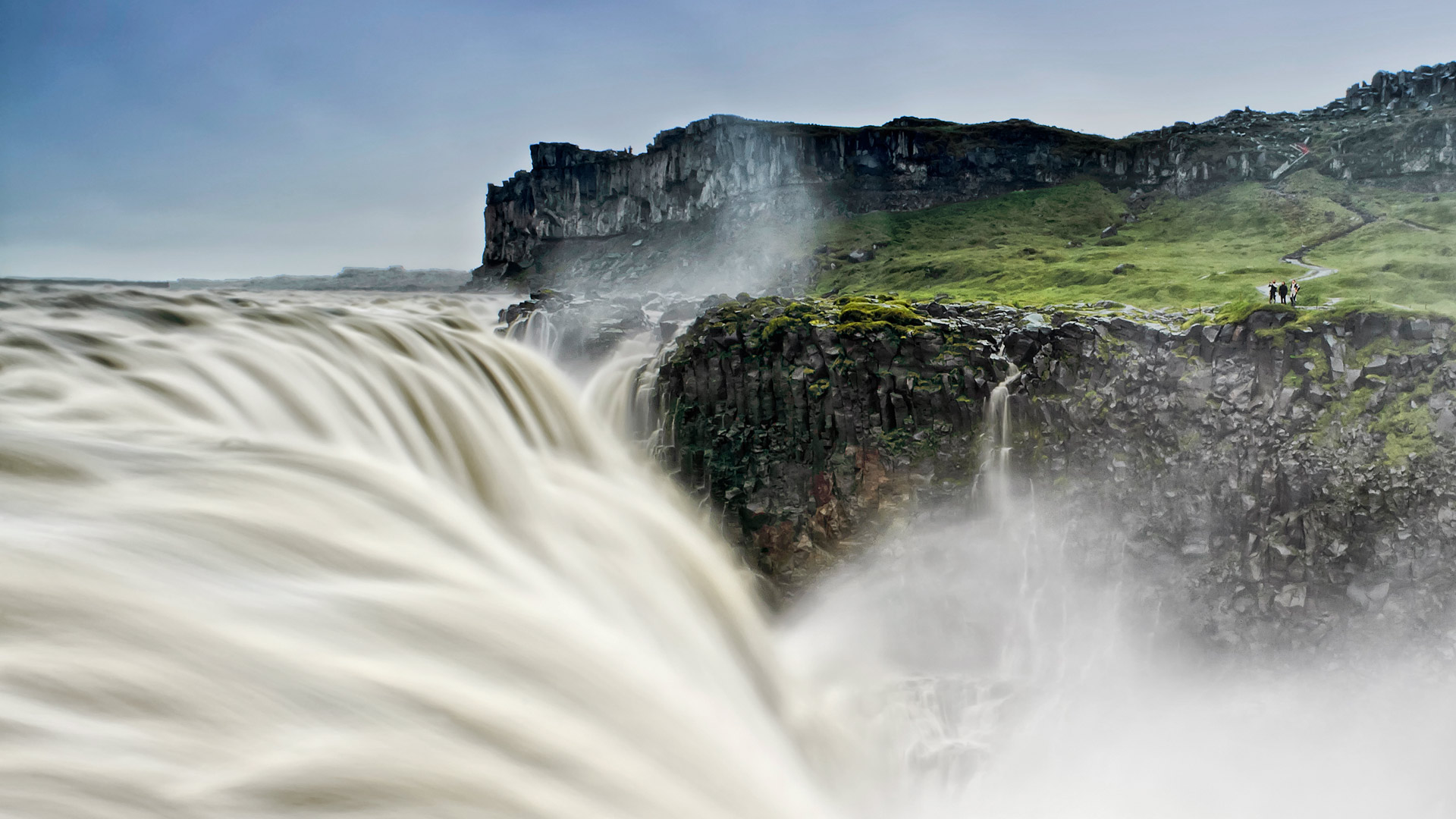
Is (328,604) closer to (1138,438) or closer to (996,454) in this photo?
(996,454)

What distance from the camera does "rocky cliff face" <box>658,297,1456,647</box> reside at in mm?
19203

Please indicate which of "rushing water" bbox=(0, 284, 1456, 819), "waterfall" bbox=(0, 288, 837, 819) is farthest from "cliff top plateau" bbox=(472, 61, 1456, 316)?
"waterfall" bbox=(0, 288, 837, 819)

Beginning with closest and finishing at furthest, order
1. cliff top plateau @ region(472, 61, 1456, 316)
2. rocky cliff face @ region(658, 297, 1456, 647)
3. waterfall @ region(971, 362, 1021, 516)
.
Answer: rocky cliff face @ region(658, 297, 1456, 647) → waterfall @ region(971, 362, 1021, 516) → cliff top plateau @ region(472, 61, 1456, 316)

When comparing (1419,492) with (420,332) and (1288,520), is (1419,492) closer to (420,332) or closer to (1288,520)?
(1288,520)

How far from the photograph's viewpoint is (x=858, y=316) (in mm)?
23891

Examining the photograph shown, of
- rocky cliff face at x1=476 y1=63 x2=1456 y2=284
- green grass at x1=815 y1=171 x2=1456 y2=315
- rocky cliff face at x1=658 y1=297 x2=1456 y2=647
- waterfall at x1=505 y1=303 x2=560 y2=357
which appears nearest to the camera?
rocky cliff face at x1=658 y1=297 x2=1456 y2=647

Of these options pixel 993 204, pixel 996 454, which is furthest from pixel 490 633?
pixel 993 204

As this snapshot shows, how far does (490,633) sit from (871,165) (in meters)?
101

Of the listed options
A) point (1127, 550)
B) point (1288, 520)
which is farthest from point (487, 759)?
point (1288, 520)

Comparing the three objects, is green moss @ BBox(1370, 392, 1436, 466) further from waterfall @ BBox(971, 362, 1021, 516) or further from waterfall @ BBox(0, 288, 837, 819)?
waterfall @ BBox(0, 288, 837, 819)

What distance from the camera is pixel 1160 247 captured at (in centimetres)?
6031

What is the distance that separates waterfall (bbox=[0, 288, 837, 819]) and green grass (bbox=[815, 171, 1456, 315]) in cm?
2003

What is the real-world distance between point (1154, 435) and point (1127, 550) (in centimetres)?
355

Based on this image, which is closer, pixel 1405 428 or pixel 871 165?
pixel 1405 428
